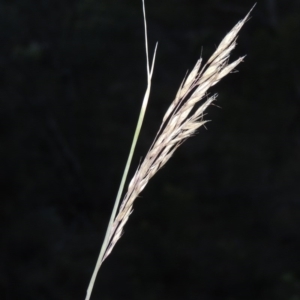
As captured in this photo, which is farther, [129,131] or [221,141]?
[129,131]

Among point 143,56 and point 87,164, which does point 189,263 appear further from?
point 143,56

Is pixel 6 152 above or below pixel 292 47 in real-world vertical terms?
below

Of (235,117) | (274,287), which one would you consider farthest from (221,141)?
(274,287)

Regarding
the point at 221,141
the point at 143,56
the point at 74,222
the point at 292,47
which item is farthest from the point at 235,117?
the point at 74,222

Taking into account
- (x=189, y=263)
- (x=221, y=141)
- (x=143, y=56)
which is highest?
(x=143, y=56)

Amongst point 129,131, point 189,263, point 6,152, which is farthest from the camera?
point 129,131

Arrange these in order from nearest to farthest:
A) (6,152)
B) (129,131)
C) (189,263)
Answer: (189,263) → (6,152) → (129,131)
